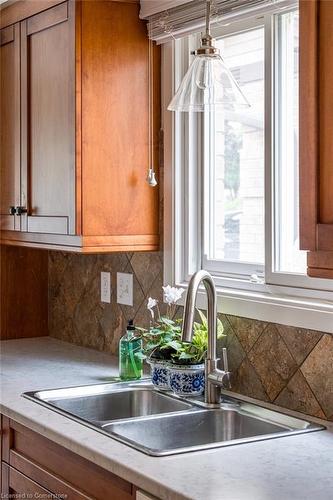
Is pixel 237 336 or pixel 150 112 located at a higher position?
pixel 150 112

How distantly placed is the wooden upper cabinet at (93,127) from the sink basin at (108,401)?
0.49 m

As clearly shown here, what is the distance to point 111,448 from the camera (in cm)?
190

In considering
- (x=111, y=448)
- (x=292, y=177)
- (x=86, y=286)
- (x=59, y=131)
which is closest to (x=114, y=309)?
(x=86, y=286)

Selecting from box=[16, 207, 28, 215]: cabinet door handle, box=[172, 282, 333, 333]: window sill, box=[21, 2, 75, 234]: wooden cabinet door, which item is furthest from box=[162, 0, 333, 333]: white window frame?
box=[16, 207, 28, 215]: cabinet door handle

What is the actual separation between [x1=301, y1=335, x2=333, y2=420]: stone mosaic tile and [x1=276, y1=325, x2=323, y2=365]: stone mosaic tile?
0.7 inches

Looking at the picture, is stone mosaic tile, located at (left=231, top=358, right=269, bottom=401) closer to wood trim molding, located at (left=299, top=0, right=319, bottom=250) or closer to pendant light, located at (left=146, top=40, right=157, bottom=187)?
pendant light, located at (left=146, top=40, right=157, bottom=187)

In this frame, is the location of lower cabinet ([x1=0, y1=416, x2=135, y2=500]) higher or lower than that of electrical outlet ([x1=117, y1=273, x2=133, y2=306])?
lower

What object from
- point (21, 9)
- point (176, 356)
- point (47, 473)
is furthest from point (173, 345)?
point (21, 9)

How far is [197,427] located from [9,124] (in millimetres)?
1504

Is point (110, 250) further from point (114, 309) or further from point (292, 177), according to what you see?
point (292, 177)

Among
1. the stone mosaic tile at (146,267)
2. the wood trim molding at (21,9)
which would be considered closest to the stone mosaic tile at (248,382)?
the stone mosaic tile at (146,267)

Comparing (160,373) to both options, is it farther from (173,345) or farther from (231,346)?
(231,346)

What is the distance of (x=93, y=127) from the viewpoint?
8.87 ft

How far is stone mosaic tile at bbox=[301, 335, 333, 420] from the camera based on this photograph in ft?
7.09
